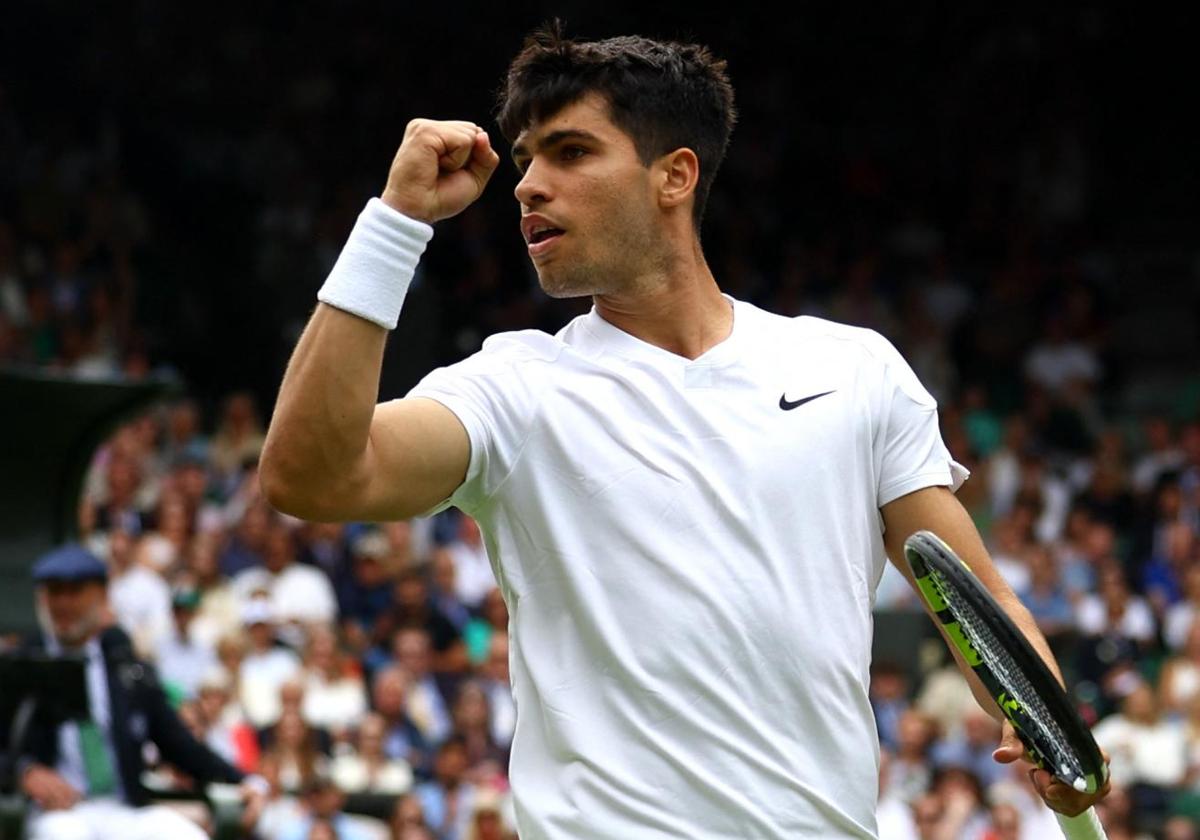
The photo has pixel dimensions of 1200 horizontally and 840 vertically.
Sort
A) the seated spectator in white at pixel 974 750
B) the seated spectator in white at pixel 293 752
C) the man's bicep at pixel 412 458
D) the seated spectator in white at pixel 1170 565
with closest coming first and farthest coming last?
the man's bicep at pixel 412 458, the seated spectator in white at pixel 293 752, the seated spectator in white at pixel 974 750, the seated spectator in white at pixel 1170 565

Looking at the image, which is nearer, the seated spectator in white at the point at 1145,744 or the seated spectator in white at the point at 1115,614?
the seated spectator in white at the point at 1145,744

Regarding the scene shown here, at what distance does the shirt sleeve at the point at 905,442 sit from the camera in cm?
366

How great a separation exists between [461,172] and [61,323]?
38.9 ft

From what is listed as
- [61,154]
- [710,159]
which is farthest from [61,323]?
[710,159]

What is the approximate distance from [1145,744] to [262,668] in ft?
16.2

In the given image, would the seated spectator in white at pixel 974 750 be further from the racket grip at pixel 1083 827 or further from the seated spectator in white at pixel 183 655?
the racket grip at pixel 1083 827

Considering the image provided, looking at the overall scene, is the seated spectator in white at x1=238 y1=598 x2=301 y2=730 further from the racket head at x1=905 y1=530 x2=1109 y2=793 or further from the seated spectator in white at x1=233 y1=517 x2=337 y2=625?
the racket head at x1=905 y1=530 x2=1109 y2=793

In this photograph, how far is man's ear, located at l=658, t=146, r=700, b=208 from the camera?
372 cm

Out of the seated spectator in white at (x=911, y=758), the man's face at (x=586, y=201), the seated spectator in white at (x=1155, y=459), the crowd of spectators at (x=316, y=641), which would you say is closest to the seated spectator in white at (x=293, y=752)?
the crowd of spectators at (x=316, y=641)

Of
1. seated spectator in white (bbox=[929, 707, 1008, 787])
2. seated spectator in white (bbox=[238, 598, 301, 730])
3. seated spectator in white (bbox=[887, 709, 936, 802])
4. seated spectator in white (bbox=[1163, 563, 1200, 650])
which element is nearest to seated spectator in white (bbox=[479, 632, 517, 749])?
seated spectator in white (bbox=[238, 598, 301, 730])

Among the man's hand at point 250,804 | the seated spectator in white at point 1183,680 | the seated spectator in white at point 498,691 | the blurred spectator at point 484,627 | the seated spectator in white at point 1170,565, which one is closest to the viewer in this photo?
the man's hand at point 250,804

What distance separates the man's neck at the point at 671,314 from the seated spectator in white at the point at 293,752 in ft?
23.5

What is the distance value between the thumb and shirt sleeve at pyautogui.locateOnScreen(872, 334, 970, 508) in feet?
1.40

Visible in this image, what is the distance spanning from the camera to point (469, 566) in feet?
42.0
